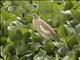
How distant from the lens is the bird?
348 centimetres

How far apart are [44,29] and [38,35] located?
0.11 metres

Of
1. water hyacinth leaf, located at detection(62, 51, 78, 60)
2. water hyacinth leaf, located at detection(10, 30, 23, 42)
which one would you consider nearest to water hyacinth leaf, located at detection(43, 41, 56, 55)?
water hyacinth leaf, located at detection(62, 51, 78, 60)

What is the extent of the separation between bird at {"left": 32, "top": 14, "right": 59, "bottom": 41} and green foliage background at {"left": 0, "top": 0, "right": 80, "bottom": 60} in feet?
0.17

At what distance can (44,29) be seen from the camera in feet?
12.2

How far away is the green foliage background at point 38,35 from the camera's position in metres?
3.21

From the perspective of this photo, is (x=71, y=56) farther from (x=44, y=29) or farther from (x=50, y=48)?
(x=44, y=29)

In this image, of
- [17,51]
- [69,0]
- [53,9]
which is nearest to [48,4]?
[53,9]

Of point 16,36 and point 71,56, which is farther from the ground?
point 71,56

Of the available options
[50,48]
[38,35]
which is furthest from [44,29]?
[50,48]

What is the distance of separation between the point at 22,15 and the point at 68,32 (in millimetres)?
1363

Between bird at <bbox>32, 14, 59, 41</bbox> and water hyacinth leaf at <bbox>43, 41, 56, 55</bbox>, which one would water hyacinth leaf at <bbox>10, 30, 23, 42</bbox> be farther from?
water hyacinth leaf at <bbox>43, 41, 56, 55</bbox>

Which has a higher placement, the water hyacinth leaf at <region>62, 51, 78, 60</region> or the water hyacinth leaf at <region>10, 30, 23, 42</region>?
the water hyacinth leaf at <region>62, 51, 78, 60</region>

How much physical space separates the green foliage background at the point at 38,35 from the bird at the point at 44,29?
51 mm

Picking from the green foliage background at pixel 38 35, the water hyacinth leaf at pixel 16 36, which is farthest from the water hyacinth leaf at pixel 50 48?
the water hyacinth leaf at pixel 16 36
